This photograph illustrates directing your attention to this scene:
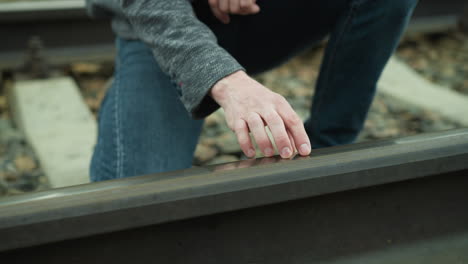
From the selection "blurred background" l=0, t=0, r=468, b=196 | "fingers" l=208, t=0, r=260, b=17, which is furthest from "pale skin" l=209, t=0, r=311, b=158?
"blurred background" l=0, t=0, r=468, b=196

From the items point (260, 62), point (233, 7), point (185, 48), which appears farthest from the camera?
point (260, 62)

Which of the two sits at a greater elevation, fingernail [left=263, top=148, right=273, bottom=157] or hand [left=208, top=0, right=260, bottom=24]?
hand [left=208, top=0, right=260, bottom=24]

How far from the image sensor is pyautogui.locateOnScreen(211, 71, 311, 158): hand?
1.00 metres

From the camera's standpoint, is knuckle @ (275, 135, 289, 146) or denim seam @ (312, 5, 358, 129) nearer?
knuckle @ (275, 135, 289, 146)

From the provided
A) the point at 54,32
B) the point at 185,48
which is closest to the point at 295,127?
the point at 185,48

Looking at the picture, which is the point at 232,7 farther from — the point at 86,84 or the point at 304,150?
the point at 86,84

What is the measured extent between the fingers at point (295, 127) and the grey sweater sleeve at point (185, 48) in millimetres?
141

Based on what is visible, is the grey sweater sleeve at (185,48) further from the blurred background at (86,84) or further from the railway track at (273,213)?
the blurred background at (86,84)

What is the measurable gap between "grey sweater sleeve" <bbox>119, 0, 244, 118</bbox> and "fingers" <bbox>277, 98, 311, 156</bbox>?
5.6 inches

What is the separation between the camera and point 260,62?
1.73 metres

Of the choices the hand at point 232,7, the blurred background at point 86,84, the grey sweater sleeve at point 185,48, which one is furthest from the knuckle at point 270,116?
the blurred background at point 86,84

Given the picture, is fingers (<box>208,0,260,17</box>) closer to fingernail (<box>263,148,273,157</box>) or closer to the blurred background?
fingernail (<box>263,148,273,157</box>)

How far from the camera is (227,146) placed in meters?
2.31

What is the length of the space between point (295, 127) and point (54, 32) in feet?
7.82
